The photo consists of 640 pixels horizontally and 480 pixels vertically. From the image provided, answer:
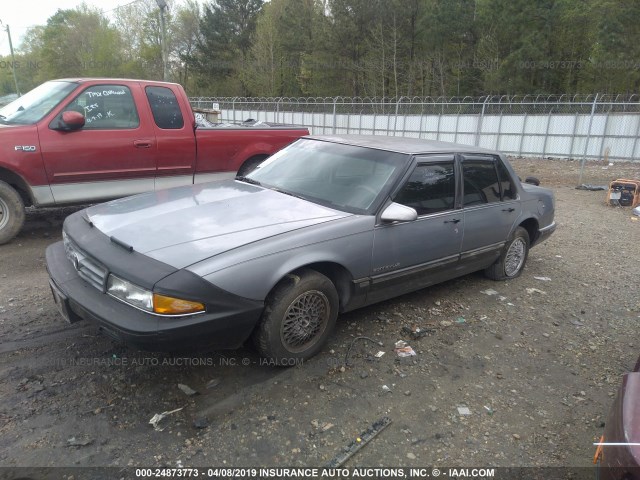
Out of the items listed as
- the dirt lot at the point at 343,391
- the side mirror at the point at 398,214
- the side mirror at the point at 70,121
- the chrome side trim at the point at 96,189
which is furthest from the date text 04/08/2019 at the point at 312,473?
the side mirror at the point at 70,121

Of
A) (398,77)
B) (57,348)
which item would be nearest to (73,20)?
(398,77)

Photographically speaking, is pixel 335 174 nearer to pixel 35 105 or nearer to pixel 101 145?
pixel 101 145

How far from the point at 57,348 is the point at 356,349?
7.46 ft

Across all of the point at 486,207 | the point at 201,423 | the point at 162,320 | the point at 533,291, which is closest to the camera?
the point at 162,320

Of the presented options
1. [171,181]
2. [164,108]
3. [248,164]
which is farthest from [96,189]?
[248,164]

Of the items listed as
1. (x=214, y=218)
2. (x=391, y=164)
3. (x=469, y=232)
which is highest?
(x=391, y=164)

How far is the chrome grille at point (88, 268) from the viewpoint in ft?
9.62

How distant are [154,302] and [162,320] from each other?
0.11 metres

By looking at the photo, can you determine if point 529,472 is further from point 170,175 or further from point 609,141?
point 609,141

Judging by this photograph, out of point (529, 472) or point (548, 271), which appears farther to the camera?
point (548, 271)

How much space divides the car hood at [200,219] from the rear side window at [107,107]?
95.5 inches

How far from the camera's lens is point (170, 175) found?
6438 millimetres

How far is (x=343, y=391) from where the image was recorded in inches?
125

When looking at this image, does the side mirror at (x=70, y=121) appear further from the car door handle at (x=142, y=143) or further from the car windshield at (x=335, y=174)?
the car windshield at (x=335, y=174)
